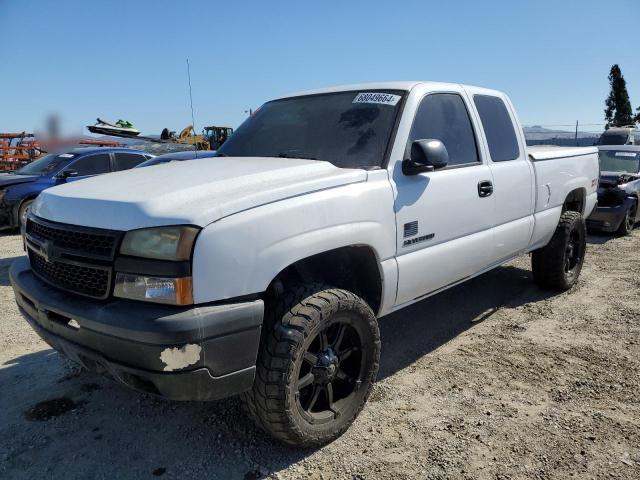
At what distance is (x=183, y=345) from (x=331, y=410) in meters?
1.04

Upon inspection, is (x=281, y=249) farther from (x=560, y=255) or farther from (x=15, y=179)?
(x=15, y=179)

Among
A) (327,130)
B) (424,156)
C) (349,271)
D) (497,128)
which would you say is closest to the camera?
(424,156)

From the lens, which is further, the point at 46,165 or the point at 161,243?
the point at 46,165

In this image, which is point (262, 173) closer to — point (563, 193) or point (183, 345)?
point (183, 345)

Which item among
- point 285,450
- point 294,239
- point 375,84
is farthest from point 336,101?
point 285,450

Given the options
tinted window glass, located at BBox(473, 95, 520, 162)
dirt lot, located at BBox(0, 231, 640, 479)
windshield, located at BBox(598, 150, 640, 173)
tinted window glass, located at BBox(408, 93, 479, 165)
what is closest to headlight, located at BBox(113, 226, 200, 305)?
dirt lot, located at BBox(0, 231, 640, 479)

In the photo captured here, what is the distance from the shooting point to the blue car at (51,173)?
8602 millimetres

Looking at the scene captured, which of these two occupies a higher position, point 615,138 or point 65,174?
point 65,174

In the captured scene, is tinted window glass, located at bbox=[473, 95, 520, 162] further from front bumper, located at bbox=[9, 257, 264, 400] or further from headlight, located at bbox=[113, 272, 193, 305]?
headlight, located at bbox=[113, 272, 193, 305]

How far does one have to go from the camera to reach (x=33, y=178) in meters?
8.83

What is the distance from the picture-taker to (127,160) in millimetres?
9883

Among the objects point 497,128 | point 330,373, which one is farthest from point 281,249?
point 497,128

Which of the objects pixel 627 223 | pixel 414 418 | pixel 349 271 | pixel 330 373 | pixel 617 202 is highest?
pixel 349 271

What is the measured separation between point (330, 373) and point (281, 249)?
0.76 m
